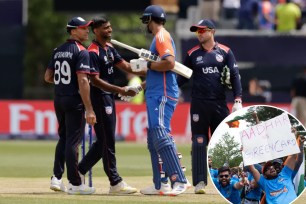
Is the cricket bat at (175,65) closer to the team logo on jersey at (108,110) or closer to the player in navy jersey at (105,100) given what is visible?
the player in navy jersey at (105,100)

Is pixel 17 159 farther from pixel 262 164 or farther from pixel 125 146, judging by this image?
pixel 262 164

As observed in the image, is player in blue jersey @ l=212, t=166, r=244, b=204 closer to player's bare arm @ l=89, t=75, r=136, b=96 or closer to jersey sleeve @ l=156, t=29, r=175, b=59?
jersey sleeve @ l=156, t=29, r=175, b=59

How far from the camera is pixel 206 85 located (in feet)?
45.0

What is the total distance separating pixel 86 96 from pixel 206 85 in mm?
1753

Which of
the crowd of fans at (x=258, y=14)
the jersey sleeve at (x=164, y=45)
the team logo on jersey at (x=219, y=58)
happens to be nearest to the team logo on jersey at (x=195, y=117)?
the team logo on jersey at (x=219, y=58)

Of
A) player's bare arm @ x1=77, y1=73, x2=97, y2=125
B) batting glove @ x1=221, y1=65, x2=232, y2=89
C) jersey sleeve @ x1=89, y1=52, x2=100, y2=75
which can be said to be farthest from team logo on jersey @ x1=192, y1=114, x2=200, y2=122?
player's bare arm @ x1=77, y1=73, x2=97, y2=125

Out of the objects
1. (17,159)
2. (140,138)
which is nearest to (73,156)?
(17,159)

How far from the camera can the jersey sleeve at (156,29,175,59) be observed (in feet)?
41.8

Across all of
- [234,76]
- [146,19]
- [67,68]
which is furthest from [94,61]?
[234,76]

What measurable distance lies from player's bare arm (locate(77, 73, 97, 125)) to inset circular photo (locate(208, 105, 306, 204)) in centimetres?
212

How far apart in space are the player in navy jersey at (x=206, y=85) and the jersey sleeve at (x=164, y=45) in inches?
35.7

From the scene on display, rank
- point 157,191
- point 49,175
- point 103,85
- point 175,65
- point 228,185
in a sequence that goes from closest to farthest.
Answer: point 228,185 < point 175,65 < point 103,85 < point 157,191 < point 49,175

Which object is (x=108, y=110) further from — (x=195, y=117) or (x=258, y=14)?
(x=258, y=14)

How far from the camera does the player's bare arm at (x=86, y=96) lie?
12734 millimetres
